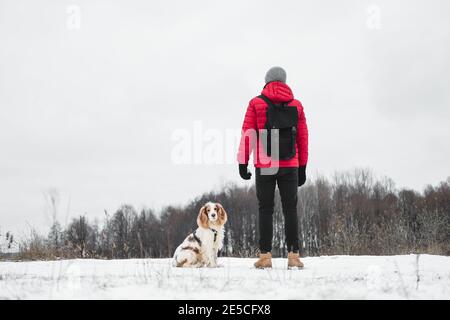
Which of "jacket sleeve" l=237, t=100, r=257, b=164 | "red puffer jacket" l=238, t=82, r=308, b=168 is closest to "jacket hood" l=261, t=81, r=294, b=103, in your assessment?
"red puffer jacket" l=238, t=82, r=308, b=168

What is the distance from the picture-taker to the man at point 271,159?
5348 mm

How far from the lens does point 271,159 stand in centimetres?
537

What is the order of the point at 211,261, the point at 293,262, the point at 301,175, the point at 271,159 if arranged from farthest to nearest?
the point at 211,261
the point at 301,175
the point at 271,159
the point at 293,262

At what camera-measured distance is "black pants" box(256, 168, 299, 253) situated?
5352 millimetres

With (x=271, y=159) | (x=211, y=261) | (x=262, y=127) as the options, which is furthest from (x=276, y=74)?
(x=211, y=261)

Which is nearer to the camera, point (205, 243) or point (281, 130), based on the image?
point (281, 130)

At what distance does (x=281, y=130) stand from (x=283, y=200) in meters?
0.93

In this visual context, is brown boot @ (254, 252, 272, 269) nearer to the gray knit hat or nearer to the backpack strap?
the backpack strap

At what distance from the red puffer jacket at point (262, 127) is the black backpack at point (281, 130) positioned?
2.8 inches

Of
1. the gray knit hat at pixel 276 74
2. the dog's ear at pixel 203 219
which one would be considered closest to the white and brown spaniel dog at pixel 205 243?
the dog's ear at pixel 203 219

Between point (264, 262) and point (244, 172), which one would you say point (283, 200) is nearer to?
point (244, 172)
